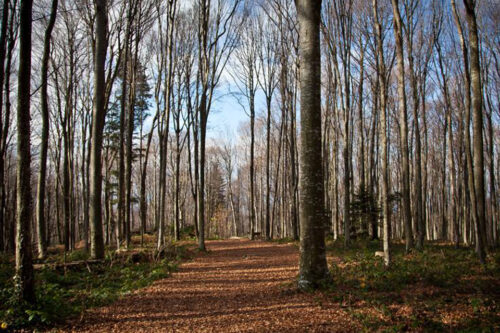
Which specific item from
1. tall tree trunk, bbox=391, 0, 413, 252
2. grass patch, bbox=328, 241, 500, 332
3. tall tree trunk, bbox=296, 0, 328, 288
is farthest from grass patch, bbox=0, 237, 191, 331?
tall tree trunk, bbox=391, 0, 413, 252

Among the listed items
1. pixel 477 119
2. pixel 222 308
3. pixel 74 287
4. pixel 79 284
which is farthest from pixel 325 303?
pixel 477 119

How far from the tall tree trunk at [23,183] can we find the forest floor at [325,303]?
0.90 m

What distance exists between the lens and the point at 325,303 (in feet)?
15.6

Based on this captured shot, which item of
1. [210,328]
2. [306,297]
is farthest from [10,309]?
[306,297]

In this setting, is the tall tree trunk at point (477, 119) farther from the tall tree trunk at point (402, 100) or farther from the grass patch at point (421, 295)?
the tall tree trunk at point (402, 100)

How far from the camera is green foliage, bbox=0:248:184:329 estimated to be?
4.14m

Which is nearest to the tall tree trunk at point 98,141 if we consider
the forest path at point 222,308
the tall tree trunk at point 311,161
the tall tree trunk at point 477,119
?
the forest path at point 222,308

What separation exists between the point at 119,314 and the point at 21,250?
1.69 m

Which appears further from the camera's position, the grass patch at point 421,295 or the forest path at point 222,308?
A: the forest path at point 222,308

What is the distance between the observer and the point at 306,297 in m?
5.08

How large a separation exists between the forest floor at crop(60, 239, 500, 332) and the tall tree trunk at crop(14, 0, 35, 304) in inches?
35.5

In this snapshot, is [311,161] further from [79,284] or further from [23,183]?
[79,284]

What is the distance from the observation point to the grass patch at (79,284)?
416 centimetres

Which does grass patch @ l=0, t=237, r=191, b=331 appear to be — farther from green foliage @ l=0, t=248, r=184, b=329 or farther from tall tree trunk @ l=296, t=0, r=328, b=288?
tall tree trunk @ l=296, t=0, r=328, b=288
